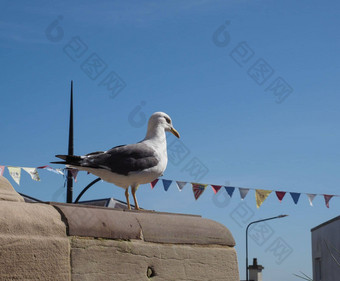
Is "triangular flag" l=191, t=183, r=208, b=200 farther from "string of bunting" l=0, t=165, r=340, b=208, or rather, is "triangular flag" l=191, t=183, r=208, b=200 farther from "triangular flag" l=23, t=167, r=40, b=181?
"triangular flag" l=23, t=167, r=40, b=181

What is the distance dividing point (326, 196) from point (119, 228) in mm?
12850

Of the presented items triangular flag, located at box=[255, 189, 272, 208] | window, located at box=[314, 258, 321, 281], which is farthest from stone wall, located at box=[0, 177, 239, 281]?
window, located at box=[314, 258, 321, 281]

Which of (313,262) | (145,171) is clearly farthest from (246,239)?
(145,171)

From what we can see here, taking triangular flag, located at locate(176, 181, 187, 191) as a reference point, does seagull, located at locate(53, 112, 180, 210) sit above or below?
below

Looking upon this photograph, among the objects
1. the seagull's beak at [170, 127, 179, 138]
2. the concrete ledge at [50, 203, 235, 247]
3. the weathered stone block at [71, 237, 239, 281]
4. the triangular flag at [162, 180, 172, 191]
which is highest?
the triangular flag at [162, 180, 172, 191]

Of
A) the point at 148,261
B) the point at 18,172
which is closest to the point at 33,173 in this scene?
the point at 18,172

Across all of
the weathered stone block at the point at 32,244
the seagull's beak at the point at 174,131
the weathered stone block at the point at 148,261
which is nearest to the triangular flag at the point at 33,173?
the seagull's beak at the point at 174,131

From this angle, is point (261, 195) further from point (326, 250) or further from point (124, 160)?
point (124, 160)

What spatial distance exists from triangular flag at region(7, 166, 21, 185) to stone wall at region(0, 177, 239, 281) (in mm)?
7770

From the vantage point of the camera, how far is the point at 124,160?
530 centimetres

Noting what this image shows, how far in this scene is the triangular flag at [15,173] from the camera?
11.8 m

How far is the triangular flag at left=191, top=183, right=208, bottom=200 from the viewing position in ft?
45.8

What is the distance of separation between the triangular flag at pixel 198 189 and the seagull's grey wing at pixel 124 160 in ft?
28.5

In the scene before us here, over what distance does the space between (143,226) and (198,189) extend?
9829mm
